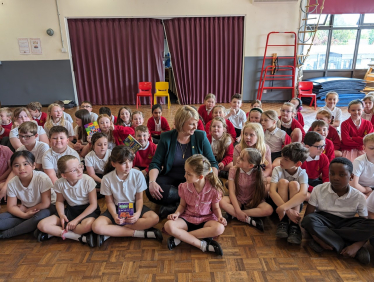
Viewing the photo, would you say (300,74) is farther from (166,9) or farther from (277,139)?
(277,139)

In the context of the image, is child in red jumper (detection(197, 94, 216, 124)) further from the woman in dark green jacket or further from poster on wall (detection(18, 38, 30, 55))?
poster on wall (detection(18, 38, 30, 55))

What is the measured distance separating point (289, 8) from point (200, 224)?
6.44 metres

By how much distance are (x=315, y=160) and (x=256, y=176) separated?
0.67m

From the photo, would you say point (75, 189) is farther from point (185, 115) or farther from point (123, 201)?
point (185, 115)

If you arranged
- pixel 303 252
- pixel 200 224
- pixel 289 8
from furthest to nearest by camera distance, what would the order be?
pixel 289 8
pixel 200 224
pixel 303 252

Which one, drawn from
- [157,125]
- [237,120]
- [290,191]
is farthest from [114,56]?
[290,191]

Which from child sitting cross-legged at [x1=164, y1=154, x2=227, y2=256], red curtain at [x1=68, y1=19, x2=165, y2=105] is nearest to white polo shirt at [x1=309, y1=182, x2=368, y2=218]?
child sitting cross-legged at [x1=164, y1=154, x2=227, y2=256]

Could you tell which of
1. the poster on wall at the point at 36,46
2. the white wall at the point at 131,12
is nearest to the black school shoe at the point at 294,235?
the white wall at the point at 131,12

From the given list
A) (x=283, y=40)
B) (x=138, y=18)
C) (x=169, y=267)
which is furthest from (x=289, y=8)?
(x=169, y=267)

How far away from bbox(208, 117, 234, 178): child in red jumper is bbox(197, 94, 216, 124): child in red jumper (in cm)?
91

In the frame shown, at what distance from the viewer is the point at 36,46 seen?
267 inches

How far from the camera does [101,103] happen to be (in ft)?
24.3

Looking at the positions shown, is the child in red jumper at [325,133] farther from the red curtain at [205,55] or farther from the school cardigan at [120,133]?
the red curtain at [205,55]

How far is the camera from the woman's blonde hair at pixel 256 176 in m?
2.09
